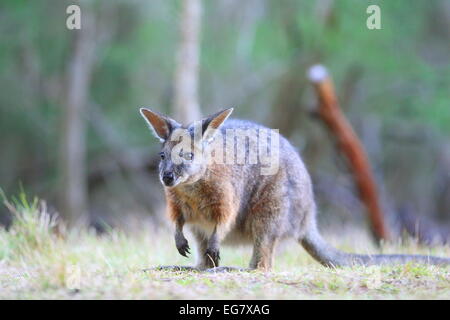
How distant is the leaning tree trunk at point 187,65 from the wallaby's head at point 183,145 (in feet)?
22.3

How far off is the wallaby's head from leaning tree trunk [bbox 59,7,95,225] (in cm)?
1092

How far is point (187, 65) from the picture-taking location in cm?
1326

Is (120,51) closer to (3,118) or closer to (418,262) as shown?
(3,118)

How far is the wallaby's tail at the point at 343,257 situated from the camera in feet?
20.9

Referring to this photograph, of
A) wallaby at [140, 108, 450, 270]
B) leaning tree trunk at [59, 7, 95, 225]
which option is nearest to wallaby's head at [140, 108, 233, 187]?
wallaby at [140, 108, 450, 270]

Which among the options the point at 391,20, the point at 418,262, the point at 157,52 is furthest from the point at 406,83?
the point at 418,262

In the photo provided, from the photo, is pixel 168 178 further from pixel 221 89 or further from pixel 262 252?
pixel 221 89

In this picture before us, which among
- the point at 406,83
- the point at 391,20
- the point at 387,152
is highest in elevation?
the point at 391,20

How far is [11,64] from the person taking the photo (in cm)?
1991

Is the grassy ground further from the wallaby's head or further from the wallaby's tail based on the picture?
the wallaby's head

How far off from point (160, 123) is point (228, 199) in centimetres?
92

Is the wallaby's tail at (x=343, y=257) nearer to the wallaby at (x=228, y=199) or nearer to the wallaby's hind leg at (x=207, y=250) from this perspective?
the wallaby at (x=228, y=199)

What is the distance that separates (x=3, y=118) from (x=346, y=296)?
17532mm
